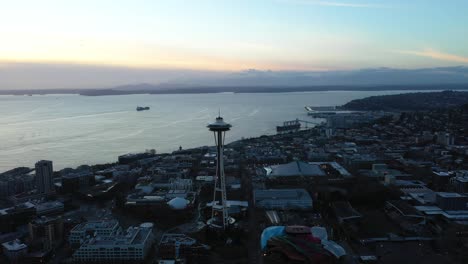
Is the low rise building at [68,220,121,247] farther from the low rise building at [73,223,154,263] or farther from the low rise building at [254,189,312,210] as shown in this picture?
the low rise building at [254,189,312,210]

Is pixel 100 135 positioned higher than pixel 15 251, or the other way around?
pixel 100 135

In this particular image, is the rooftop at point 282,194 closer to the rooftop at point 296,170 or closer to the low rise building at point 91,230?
the rooftop at point 296,170

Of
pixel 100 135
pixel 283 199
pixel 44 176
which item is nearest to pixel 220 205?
pixel 283 199

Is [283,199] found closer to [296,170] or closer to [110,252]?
[296,170]

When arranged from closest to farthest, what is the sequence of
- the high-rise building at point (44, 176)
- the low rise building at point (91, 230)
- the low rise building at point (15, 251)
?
the low rise building at point (15, 251) < the low rise building at point (91, 230) < the high-rise building at point (44, 176)

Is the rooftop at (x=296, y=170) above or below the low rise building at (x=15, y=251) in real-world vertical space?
above

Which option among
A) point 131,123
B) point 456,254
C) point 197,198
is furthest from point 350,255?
point 131,123

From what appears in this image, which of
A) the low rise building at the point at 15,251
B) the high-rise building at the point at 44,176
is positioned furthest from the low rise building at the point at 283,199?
the high-rise building at the point at 44,176

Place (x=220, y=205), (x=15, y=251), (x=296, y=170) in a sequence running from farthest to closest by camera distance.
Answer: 1. (x=296, y=170)
2. (x=220, y=205)
3. (x=15, y=251)
